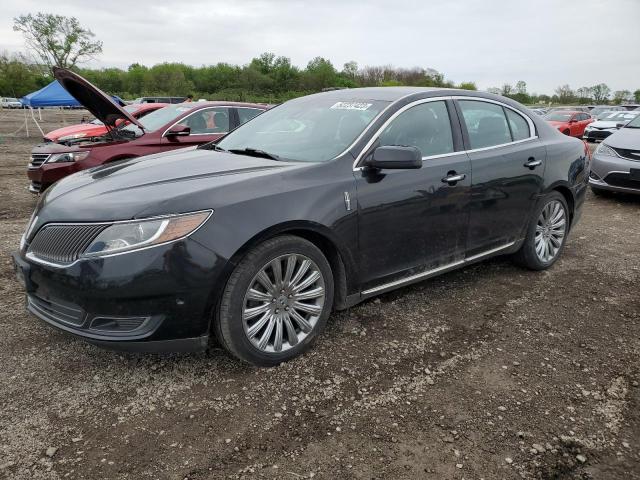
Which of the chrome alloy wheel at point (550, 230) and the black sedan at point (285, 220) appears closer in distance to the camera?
the black sedan at point (285, 220)

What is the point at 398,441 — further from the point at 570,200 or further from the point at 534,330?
the point at 570,200

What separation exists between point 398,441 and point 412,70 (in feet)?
344

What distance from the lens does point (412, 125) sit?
3520mm

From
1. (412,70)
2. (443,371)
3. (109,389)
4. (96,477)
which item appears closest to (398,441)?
(443,371)

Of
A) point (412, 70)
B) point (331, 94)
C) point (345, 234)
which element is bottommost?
point (345, 234)

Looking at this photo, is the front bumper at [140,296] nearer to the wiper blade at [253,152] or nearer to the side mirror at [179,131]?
the wiper blade at [253,152]

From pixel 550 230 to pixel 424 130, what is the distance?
1.90 metres

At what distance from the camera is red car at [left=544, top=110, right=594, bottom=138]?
63.9 ft

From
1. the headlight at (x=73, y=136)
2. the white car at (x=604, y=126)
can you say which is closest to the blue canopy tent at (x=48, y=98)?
the headlight at (x=73, y=136)

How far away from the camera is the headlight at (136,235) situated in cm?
244

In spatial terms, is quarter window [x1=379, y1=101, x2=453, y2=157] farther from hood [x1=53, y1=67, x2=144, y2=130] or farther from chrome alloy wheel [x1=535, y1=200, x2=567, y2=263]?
hood [x1=53, y1=67, x2=144, y2=130]

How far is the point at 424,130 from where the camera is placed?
3.59 meters

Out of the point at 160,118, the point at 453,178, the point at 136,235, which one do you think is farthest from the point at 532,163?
the point at 160,118

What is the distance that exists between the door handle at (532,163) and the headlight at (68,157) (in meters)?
5.53
